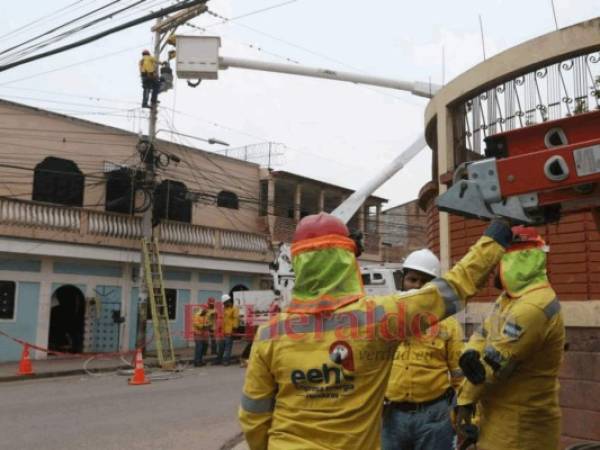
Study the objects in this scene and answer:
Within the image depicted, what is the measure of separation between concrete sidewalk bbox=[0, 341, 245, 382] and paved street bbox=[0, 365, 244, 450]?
88 cm

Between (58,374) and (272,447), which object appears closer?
(272,447)

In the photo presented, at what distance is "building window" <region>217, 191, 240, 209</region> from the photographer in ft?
75.0

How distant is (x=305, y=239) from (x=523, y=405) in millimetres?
1597

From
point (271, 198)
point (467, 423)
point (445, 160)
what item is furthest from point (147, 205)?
point (467, 423)

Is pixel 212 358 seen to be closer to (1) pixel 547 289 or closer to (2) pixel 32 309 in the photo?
(2) pixel 32 309

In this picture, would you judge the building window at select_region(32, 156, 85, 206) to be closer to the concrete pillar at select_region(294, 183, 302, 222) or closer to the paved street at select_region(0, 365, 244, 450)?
the paved street at select_region(0, 365, 244, 450)

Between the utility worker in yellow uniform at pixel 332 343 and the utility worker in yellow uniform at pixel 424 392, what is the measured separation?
46.8 inches

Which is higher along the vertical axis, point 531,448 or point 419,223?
point 419,223

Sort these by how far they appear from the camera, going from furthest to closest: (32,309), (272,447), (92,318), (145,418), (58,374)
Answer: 1. (92,318)
2. (32,309)
3. (58,374)
4. (145,418)
5. (272,447)

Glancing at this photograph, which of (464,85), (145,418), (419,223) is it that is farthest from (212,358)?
(419,223)

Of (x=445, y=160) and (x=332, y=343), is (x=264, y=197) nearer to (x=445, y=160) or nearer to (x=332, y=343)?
(x=445, y=160)

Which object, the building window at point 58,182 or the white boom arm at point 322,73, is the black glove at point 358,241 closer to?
the white boom arm at point 322,73

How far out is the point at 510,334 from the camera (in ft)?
10.6

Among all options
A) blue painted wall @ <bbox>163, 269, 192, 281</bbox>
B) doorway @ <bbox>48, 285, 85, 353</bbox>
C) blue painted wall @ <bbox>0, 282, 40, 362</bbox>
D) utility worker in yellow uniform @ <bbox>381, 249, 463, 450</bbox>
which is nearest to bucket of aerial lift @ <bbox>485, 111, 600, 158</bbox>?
utility worker in yellow uniform @ <bbox>381, 249, 463, 450</bbox>
